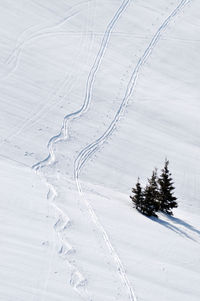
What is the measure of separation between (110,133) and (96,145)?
1688 mm

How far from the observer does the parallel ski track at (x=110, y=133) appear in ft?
43.4

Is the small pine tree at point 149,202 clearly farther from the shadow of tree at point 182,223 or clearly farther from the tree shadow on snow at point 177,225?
the shadow of tree at point 182,223

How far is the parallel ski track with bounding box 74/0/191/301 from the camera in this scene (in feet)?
43.4

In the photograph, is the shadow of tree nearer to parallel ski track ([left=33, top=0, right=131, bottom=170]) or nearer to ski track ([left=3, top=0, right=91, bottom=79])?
parallel ski track ([left=33, top=0, right=131, bottom=170])

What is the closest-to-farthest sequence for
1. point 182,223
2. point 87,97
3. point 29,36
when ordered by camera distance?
point 182,223, point 87,97, point 29,36

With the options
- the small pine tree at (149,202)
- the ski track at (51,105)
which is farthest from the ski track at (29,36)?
the small pine tree at (149,202)

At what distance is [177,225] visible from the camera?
17.3 metres

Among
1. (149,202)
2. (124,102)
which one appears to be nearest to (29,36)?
(124,102)

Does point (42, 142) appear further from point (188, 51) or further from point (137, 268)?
point (188, 51)

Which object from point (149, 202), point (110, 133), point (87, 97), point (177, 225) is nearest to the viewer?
point (177, 225)

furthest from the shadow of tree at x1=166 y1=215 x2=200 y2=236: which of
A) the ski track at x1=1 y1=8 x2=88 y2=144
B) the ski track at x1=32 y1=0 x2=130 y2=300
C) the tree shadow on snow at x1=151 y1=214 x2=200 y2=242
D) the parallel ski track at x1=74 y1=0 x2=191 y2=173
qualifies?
the ski track at x1=1 y1=8 x2=88 y2=144

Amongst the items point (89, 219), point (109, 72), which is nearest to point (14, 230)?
point (89, 219)

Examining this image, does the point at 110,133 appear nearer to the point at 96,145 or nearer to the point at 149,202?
the point at 96,145

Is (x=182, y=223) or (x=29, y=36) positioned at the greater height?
(x=29, y=36)
